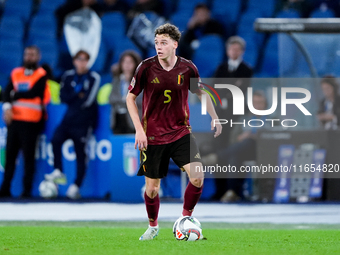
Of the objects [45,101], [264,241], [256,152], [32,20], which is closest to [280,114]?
[256,152]

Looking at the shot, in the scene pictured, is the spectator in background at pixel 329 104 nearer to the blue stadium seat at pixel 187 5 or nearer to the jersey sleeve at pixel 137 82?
the blue stadium seat at pixel 187 5

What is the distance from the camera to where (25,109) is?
1094 centimetres

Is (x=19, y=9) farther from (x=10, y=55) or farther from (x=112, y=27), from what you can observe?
(x=112, y=27)

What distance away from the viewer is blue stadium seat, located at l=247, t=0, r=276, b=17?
1266 cm

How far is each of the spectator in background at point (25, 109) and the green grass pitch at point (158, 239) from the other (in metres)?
3.27

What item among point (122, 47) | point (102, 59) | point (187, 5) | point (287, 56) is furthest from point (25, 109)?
point (287, 56)

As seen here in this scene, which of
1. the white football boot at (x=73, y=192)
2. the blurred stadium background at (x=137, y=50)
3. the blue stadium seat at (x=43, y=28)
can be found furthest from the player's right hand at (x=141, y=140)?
the blue stadium seat at (x=43, y=28)

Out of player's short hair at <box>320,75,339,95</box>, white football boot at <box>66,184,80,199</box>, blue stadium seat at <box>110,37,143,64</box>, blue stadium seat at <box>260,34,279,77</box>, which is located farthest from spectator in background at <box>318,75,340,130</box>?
white football boot at <box>66,184,80,199</box>

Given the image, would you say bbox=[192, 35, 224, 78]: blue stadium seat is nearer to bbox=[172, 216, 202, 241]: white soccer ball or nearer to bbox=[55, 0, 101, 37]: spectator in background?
bbox=[55, 0, 101, 37]: spectator in background

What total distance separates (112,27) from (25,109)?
3.10 meters

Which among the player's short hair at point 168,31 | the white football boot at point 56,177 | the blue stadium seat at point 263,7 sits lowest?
the white football boot at point 56,177

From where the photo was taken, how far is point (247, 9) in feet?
42.3

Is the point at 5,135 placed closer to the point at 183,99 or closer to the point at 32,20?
the point at 32,20

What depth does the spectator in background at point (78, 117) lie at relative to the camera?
1088 centimetres
